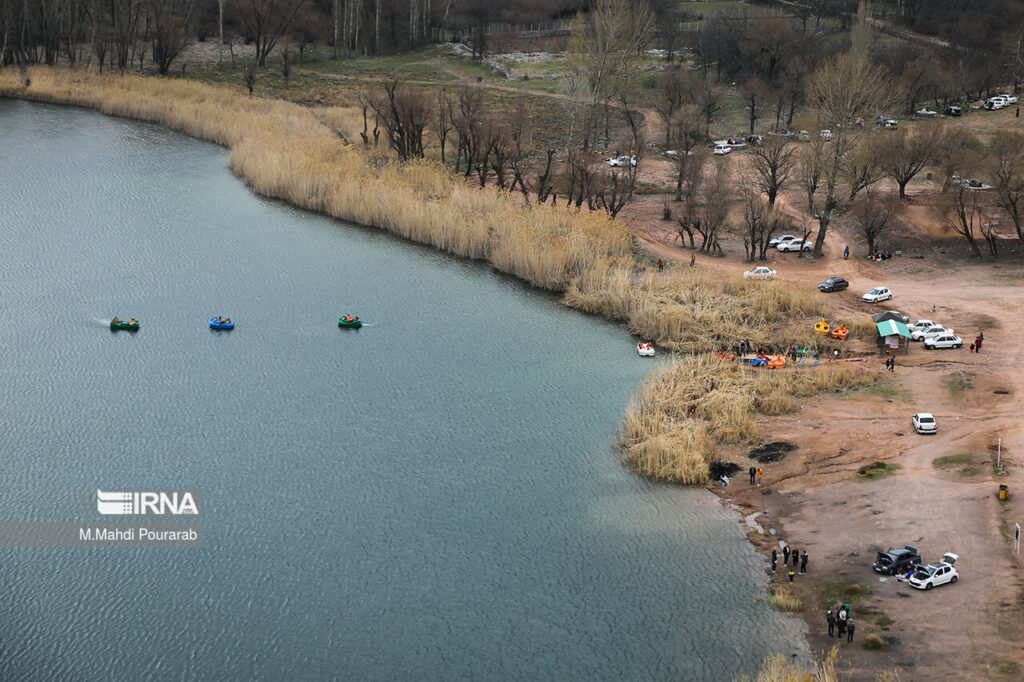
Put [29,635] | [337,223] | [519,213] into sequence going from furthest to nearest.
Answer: [337,223] → [519,213] → [29,635]

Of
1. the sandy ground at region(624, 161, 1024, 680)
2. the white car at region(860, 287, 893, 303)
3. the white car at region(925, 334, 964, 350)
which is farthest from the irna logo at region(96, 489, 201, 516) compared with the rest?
the white car at region(860, 287, 893, 303)

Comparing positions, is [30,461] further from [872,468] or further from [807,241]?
[807,241]

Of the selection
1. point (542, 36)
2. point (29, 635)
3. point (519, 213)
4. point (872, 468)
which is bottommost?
point (29, 635)

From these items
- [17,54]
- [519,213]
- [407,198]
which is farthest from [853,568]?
[17,54]

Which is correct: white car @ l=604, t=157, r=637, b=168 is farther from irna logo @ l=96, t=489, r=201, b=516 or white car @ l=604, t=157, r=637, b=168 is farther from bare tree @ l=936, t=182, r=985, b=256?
irna logo @ l=96, t=489, r=201, b=516

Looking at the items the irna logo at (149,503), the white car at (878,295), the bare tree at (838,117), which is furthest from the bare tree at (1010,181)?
the irna logo at (149,503)

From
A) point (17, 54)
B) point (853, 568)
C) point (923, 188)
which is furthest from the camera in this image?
point (17, 54)

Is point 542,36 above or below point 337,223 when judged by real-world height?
above

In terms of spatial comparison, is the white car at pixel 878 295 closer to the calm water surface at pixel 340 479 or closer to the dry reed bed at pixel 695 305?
the dry reed bed at pixel 695 305
